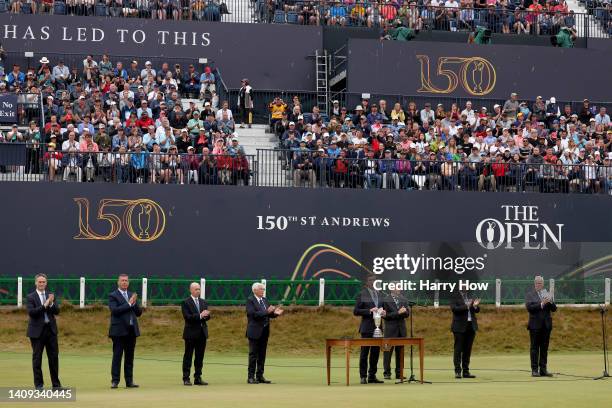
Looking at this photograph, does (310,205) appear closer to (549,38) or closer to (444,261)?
(444,261)

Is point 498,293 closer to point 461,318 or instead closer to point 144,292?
point 144,292

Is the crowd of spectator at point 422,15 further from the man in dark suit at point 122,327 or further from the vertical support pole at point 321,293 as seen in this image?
the man in dark suit at point 122,327

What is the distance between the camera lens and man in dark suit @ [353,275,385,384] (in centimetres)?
2492

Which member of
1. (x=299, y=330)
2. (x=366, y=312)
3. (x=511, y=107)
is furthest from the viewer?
(x=511, y=107)

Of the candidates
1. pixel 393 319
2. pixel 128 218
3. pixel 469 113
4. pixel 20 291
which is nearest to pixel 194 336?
pixel 393 319

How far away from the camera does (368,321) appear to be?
25.6 meters

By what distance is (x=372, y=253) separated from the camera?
3512 centimetres

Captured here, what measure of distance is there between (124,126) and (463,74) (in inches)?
527

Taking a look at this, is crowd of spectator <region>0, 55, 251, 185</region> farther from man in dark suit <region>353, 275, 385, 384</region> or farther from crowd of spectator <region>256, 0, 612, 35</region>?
man in dark suit <region>353, 275, 385, 384</region>

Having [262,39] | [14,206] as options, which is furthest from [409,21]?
[14,206]

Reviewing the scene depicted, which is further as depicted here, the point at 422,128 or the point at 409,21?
the point at 409,21

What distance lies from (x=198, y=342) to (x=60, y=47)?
940 inches

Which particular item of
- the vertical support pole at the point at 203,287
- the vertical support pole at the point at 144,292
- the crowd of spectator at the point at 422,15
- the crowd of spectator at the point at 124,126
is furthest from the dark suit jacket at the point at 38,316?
the crowd of spectator at the point at 422,15

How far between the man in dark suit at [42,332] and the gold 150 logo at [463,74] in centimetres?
2617
